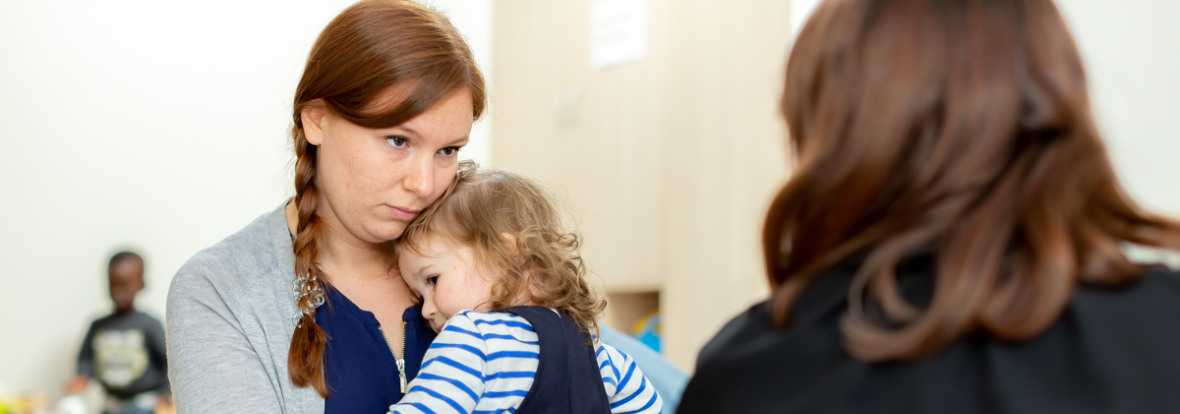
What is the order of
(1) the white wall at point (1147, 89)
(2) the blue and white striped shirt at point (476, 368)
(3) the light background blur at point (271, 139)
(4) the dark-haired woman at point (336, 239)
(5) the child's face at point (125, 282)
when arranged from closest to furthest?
(2) the blue and white striped shirt at point (476, 368) < (4) the dark-haired woman at point (336, 239) < (1) the white wall at point (1147, 89) < (3) the light background blur at point (271, 139) < (5) the child's face at point (125, 282)

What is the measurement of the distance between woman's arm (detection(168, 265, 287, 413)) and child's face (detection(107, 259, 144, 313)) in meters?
3.40

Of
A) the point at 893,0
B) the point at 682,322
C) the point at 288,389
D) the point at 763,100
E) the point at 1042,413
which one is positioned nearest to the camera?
the point at 1042,413

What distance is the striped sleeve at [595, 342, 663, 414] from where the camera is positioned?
1.36 metres

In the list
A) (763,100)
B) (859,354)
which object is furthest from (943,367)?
(763,100)

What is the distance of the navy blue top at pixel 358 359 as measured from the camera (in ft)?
4.41

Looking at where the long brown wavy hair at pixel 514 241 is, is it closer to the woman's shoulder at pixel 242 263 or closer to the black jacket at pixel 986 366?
the woman's shoulder at pixel 242 263

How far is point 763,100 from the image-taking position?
305 cm

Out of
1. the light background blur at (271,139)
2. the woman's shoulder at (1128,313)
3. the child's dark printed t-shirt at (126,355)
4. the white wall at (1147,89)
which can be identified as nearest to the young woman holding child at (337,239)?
the woman's shoulder at (1128,313)

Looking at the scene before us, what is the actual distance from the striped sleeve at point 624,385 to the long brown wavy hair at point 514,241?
0.05 metres

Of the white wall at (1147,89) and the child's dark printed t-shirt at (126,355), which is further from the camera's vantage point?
the child's dark printed t-shirt at (126,355)

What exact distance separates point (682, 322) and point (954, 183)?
8.61 ft

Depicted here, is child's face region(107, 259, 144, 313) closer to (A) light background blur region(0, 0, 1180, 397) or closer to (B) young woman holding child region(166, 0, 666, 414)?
(A) light background blur region(0, 0, 1180, 397)

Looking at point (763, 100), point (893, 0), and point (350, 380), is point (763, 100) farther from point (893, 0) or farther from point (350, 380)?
point (893, 0)

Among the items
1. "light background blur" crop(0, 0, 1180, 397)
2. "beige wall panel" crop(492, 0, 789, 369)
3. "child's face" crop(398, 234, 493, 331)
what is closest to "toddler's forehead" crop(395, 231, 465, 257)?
"child's face" crop(398, 234, 493, 331)
